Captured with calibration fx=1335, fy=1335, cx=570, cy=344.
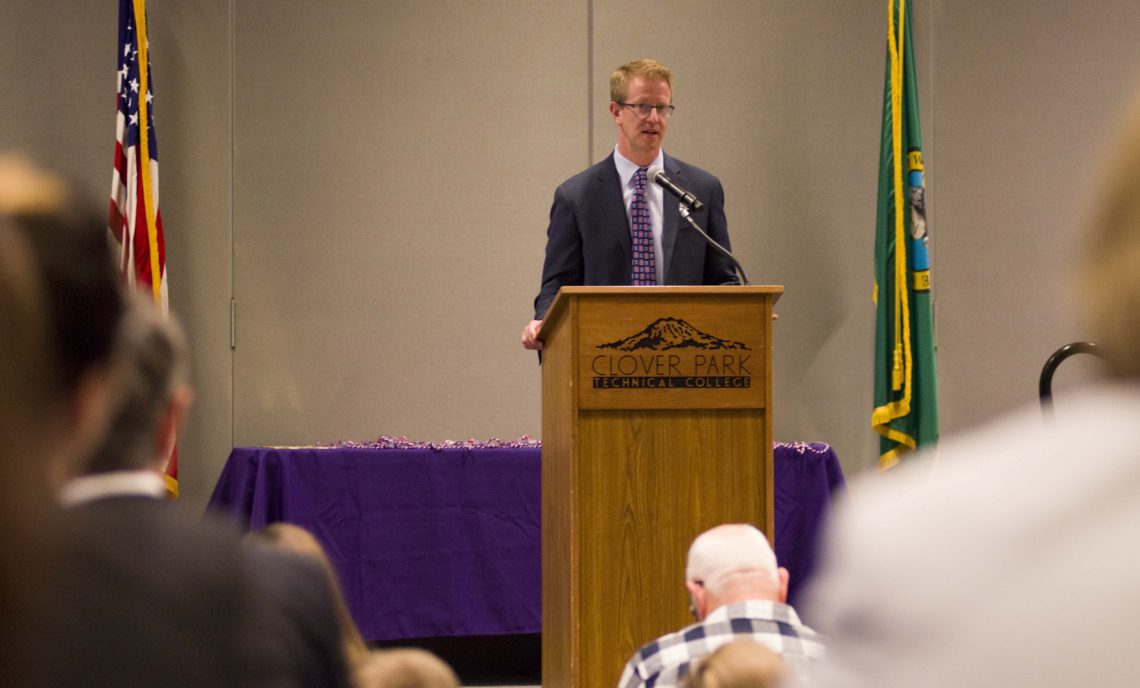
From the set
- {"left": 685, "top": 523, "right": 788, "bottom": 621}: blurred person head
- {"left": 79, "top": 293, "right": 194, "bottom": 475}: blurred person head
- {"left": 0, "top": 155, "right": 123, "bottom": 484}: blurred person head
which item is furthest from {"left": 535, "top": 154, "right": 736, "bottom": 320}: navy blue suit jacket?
{"left": 0, "top": 155, "right": 123, "bottom": 484}: blurred person head

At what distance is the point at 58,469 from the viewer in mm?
909

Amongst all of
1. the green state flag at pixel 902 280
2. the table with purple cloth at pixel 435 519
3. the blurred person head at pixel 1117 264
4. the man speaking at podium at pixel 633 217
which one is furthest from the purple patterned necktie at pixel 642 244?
the blurred person head at pixel 1117 264

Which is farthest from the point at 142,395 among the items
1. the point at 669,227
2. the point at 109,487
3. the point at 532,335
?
the point at 669,227

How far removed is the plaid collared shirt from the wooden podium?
0.95 metres

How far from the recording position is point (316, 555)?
127cm

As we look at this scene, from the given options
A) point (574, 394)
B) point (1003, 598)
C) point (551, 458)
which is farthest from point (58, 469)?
point (551, 458)

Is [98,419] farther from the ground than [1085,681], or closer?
farther from the ground

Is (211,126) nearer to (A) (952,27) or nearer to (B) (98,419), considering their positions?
(A) (952,27)

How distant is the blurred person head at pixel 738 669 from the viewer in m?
1.67

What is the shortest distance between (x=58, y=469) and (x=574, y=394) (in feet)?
8.10

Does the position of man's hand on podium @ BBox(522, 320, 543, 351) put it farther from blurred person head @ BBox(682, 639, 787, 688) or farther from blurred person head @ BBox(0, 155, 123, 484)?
blurred person head @ BBox(0, 155, 123, 484)

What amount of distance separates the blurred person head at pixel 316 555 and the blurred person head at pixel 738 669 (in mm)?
461

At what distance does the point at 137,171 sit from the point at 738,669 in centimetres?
508

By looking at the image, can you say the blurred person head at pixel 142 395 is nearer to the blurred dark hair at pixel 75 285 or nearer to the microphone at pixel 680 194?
the blurred dark hair at pixel 75 285
